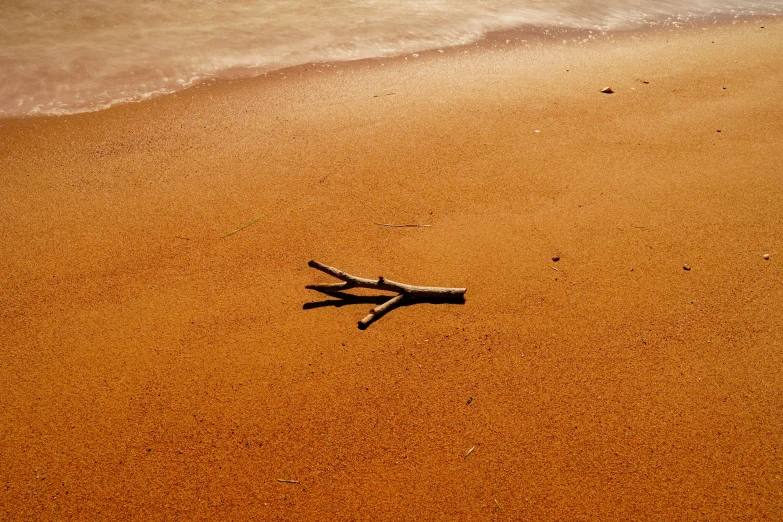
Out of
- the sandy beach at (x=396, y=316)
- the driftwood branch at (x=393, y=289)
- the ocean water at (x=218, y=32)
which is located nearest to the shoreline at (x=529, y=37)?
the ocean water at (x=218, y=32)

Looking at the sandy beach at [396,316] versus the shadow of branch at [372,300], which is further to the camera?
the shadow of branch at [372,300]

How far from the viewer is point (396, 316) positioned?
2.32 metres

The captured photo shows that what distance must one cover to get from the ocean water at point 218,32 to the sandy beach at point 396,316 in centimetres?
74

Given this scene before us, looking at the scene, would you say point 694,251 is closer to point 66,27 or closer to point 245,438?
point 245,438

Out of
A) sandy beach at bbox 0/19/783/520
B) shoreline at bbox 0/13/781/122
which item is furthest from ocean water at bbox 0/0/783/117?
sandy beach at bbox 0/19/783/520

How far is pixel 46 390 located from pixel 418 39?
4847 mm

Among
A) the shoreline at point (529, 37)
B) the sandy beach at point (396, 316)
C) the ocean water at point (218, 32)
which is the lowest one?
the sandy beach at point (396, 316)

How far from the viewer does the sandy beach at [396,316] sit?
1.76 metres

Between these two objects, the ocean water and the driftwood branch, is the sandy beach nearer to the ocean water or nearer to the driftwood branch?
the driftwood branch

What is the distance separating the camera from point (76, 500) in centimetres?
170

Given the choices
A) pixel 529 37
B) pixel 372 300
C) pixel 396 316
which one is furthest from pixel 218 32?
pixel 396 316

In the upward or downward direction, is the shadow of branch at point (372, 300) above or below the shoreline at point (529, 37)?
below

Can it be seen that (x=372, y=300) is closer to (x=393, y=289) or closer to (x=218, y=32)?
(x=393, y=289)

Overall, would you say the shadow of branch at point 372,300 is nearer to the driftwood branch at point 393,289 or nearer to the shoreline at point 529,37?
the driftwood branch at point 393,289
